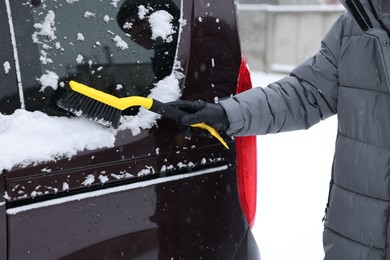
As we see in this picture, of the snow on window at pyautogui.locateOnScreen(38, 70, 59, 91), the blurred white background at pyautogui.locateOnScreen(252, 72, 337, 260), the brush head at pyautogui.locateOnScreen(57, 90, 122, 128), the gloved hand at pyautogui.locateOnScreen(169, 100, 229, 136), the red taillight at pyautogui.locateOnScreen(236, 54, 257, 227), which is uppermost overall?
the snow on window at pyautogui.locateOnScreen(38, 70, 59, 91)

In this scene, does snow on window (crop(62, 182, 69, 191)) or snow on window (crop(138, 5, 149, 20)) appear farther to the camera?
snow on window (crop(138, 5, 149, 20))

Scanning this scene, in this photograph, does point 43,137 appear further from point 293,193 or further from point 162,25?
point 293,193

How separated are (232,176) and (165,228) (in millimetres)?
349

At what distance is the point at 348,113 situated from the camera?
1.79 m

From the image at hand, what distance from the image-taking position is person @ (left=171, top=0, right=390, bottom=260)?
1.70 meters

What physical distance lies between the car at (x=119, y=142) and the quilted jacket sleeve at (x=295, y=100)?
3.2 inches

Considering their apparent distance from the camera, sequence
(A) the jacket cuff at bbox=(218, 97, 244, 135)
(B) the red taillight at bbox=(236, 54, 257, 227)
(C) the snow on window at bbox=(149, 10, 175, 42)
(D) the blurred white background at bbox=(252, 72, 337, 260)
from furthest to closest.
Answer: (D) the blurred white background at bbox=(252, 72, 337, 260) < (B) the red taillight at bbox=(236, 54, 257, 227) < (A) the jacket cuff at bbox=(218, 97, 244, 135) < (C) the snow on window at bbox=(149, 10, 175, 42)

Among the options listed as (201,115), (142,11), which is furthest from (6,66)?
(201,115)

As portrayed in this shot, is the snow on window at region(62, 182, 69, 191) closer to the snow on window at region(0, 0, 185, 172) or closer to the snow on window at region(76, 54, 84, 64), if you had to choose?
the snow on window at region(0, 0, 185, 172)

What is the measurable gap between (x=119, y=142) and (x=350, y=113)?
2.53 ft

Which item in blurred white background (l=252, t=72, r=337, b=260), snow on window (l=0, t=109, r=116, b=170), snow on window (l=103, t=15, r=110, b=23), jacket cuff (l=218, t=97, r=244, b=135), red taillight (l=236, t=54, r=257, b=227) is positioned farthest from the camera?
blurred white background (l=252, t=72, r=337, b=260)

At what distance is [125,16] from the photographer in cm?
168

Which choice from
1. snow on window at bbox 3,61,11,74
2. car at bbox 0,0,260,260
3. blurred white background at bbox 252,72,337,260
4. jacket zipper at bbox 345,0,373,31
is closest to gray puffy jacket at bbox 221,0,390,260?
jacket zipper at bbox 345,0,373,31

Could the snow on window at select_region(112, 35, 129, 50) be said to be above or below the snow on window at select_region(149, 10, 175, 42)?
below
